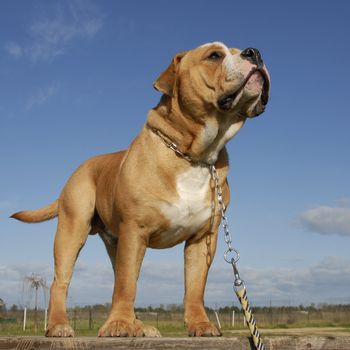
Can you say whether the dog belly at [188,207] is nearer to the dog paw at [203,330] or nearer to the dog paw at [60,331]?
the dog paw at [203,330]

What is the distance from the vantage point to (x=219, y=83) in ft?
15.8

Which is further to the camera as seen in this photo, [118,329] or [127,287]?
[127,287]

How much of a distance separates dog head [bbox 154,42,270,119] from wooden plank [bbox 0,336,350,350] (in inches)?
74.5

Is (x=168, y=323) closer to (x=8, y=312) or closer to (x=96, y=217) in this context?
(x=8, y=312)

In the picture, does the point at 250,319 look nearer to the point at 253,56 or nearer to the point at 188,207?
the point at 188,207

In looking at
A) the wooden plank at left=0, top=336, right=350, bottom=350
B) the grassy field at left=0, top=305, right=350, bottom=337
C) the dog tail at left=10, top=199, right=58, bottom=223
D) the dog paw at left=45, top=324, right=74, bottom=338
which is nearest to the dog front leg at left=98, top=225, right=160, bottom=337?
the wooden plank at left=0, top=336, right=350, bottom=350

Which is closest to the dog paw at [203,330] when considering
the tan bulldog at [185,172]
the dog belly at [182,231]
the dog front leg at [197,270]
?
the tan bulldog at [185,172]

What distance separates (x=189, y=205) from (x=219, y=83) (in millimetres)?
1060

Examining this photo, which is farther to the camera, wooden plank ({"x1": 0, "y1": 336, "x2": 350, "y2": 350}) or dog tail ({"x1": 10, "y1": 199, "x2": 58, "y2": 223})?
dog tail ({"x1": 10, "y1": 199, "x2": 58, "y2": 223})

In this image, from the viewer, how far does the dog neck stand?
488cm

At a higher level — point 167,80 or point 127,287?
point 167,80

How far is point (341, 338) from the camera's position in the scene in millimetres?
4266

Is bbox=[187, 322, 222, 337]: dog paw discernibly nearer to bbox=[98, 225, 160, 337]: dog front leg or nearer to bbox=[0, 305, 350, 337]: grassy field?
bbox=[98, 225, 160, 337]: dog front leg

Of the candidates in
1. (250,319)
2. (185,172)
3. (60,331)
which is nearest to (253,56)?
(185,172)
